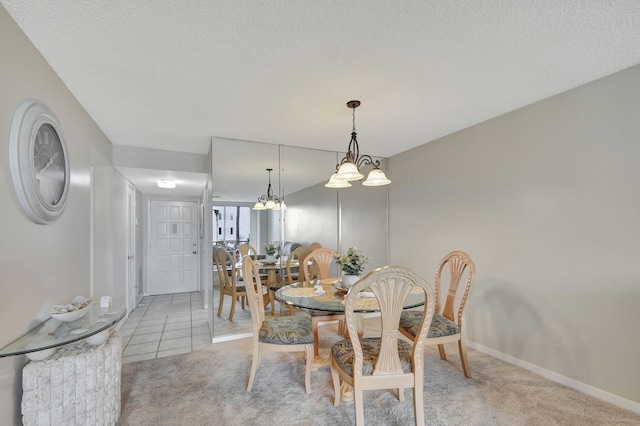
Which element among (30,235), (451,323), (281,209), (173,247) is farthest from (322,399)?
(173,247)

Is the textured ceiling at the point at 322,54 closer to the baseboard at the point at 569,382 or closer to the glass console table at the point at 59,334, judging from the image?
the glass console table at the point at 59,334

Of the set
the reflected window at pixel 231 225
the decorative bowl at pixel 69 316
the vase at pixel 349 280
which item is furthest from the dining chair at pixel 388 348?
the reflected window at pixel 231 225

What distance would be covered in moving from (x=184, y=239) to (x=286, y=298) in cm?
483

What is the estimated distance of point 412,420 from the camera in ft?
6.53

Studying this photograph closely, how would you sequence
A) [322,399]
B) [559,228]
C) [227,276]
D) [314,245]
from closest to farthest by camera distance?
[322,399] → [559,228] → [227,276] → [314,245]

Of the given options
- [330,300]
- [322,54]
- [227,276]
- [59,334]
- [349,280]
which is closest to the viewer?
[59,334]

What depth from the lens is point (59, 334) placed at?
162 centimetres

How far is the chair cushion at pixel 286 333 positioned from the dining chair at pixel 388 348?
0.48 m

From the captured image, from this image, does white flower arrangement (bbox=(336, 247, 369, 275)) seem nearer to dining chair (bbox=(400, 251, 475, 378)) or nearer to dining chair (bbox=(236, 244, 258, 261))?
dining chair (bbox=(400, 251, 475, 378))

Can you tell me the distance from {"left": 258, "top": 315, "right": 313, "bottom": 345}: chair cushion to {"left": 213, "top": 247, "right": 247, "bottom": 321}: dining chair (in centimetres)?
150

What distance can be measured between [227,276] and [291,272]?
895 millimetres

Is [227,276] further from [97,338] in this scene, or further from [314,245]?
[97,338]

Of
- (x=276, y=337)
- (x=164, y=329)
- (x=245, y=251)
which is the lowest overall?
(x=164, y=329)

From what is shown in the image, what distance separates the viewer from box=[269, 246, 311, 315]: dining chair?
3898mm
